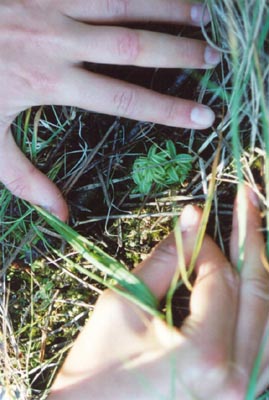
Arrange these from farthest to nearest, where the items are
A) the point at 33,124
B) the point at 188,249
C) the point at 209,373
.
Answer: the point at 33,124
the point at 188,249
the point at 209,373

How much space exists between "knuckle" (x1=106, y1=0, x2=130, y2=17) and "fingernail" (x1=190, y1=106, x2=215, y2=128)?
8.9 inches

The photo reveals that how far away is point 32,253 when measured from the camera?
1477 mm

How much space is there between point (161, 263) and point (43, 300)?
15.4 inches

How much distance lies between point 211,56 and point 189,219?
1.03ft

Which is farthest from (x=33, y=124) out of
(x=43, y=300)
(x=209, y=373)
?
(x=209, y=373)

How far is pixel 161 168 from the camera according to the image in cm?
131

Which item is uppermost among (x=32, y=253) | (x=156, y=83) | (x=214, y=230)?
(x=156, y=83)

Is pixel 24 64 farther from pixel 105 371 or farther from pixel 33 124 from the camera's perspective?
pixel 105 371

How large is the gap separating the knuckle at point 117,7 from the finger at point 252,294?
41cm

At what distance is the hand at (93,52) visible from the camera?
1168 mm

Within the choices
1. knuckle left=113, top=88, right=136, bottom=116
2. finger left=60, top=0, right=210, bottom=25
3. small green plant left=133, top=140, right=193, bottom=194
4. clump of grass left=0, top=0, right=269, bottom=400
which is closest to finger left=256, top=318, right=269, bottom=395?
Result: clump of grass left=0, top=0, right=269, bottom=400

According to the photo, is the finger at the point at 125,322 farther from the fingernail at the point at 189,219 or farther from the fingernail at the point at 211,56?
the fingernail at the point at 211,56

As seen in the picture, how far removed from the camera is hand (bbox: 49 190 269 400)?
1.10m

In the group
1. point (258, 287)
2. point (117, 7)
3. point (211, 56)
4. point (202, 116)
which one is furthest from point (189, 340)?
point (117, 7)
